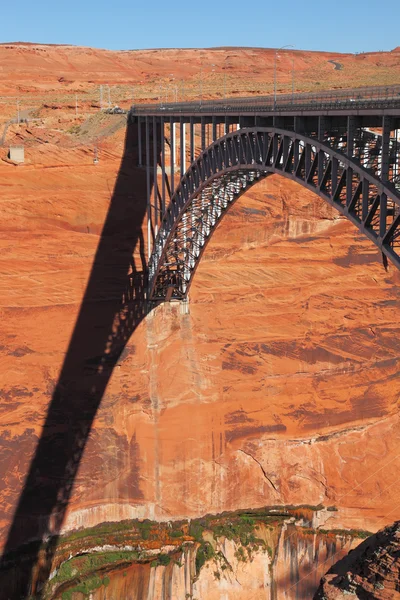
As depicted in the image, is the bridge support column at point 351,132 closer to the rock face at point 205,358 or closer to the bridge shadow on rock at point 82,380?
the rock face at point 205,358

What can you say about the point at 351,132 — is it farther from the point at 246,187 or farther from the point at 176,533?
the point at 176,533

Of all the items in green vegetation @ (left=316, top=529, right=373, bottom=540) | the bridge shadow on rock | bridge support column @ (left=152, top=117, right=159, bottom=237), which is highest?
bridge support column @ (left=152, top=117, right=159, bottom=237)

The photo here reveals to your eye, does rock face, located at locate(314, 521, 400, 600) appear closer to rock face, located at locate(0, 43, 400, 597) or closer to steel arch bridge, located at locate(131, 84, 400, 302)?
steel arch bridge, located at locate(131, 84, 400, 302)

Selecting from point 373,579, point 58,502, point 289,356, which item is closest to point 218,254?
point 289,356

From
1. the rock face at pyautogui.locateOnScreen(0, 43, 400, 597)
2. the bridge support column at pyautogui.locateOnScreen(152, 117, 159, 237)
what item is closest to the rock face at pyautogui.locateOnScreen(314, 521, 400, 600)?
the rock face at pyautogui.locateOnScreen(0, 43, 400, 597)

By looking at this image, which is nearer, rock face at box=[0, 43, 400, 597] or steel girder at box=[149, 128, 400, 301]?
steel girder at box=[149, 128, 400, 301]

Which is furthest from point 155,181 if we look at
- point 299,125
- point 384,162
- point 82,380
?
point 384,162
